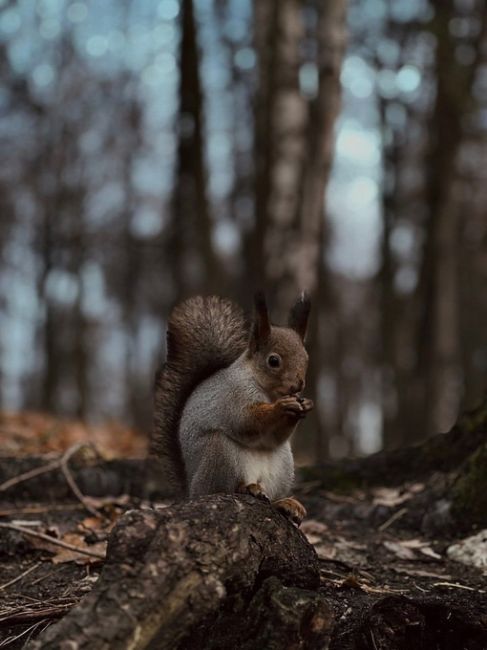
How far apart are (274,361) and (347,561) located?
3.22ft

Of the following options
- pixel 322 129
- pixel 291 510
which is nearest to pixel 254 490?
pixel 291 510

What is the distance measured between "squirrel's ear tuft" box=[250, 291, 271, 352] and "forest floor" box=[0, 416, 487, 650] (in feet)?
2.78

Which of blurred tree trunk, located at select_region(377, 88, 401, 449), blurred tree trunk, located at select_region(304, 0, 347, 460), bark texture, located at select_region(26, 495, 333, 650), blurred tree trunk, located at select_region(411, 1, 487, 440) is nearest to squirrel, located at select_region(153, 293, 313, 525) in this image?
bark texture, located at select_region(26, 495, 333, 650)

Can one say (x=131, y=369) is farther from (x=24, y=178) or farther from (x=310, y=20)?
(x=310, y=20)

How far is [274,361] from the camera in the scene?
2.73 meters

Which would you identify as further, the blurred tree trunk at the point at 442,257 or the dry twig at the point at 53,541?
the blurred tree trunk at the point at 442,257

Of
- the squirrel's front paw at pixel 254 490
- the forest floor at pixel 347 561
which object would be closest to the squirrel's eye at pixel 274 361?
the squirrel's front paw at pixel 254 490

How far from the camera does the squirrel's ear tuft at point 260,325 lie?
2.71 metres

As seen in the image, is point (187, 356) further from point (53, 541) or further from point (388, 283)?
point (388, 283)

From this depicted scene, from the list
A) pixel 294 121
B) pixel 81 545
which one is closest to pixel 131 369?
pixel 294 121

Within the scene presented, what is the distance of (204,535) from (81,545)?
4.83 ft

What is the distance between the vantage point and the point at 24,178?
52.5 feet

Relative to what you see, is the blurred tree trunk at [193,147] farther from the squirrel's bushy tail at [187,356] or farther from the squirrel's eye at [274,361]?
the squirrel's eye at [274,361]

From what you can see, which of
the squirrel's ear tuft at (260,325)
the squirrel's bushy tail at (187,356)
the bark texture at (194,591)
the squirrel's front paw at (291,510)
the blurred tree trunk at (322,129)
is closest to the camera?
the bark texture at (194,591)
